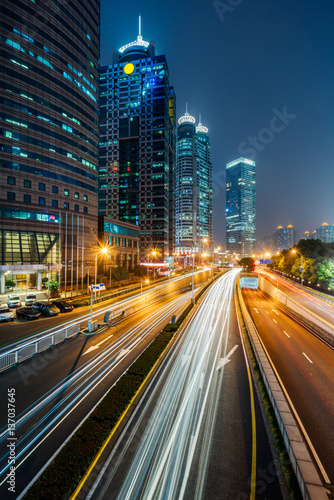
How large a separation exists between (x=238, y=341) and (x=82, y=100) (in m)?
70.0

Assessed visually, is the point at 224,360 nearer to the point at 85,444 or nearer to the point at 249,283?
the point at 85,444

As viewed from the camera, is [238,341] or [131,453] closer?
[131,453]

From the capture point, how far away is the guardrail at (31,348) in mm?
15906

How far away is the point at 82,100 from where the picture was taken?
194ft

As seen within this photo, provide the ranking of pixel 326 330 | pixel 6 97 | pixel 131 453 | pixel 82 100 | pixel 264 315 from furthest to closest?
pixel 82 100 < pixel 6 97 < pixel 264 315 < pixel 326 330 < pixel 131 453

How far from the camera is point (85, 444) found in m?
8.80

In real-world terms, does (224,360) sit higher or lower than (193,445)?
lower

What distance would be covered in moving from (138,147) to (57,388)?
126644 millimetres

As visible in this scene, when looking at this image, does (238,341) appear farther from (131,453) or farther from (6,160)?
(6,160)

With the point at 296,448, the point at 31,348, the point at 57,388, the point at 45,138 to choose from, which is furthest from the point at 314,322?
the point at 45,138

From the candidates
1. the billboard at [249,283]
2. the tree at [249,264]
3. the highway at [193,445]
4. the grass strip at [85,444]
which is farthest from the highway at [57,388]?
the tree at [249,264]

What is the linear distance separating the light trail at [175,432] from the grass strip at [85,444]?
0.91m

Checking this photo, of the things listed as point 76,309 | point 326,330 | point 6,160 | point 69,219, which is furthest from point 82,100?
point 326,330

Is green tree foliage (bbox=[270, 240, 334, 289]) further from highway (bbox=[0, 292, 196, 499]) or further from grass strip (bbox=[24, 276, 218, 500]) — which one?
grass strip (bbox=[24, 276, 218, 500])
